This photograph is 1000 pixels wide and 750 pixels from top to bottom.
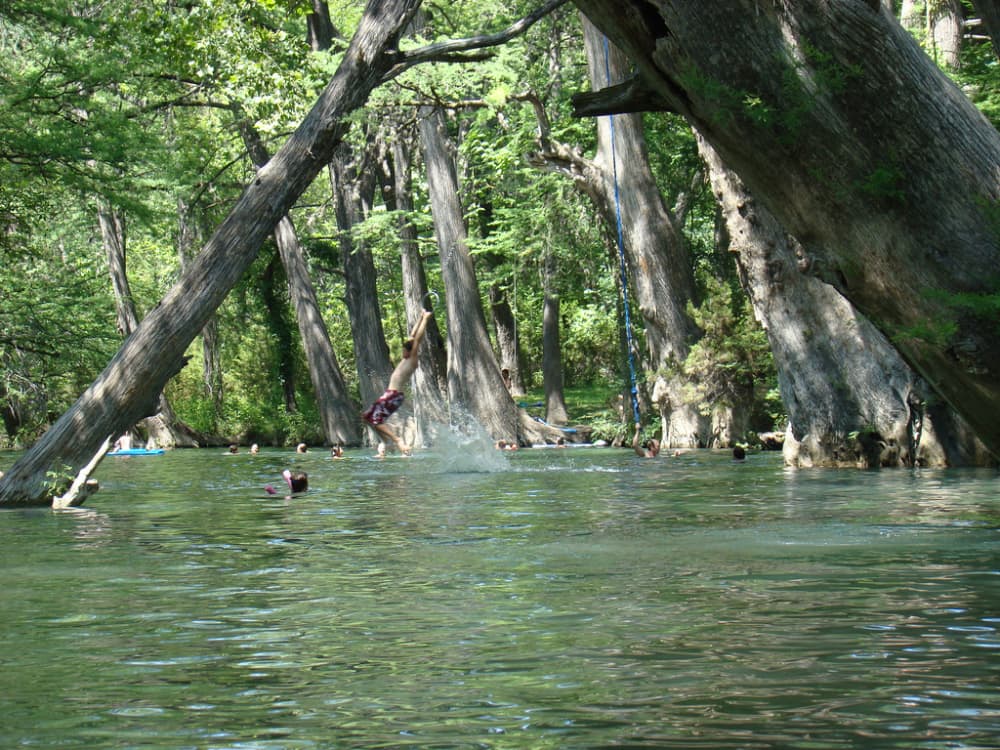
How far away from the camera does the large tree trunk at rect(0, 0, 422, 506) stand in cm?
1617

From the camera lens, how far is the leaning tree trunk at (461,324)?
34750 mm

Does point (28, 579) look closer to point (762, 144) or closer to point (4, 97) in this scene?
point (762, 144)

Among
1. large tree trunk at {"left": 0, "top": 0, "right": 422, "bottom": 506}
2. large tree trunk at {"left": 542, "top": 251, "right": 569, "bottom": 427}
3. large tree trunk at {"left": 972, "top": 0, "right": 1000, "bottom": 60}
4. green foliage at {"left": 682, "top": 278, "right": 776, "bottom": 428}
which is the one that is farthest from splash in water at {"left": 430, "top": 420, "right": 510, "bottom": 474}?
large tree trunk at {"left": 972, "top": 0, "right": 1000, "bottom": 60}

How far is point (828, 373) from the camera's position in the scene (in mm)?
21547

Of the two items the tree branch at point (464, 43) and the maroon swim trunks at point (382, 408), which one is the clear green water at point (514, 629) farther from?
the maroon swim trunks at point (382, 408)

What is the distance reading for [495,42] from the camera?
18.3 m

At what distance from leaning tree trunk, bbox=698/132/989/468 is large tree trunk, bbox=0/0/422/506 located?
685 cm

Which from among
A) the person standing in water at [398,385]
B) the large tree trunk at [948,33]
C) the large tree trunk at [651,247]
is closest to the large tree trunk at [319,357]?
the large tree trunk at [651,247]

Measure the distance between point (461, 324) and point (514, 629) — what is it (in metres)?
28.4

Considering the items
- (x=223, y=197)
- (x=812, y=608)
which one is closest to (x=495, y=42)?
(x=812, y=608)

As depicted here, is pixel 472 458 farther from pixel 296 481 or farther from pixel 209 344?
pixel 209 344

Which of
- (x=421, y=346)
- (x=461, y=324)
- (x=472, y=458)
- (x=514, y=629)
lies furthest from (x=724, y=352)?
(x=514, y=629)

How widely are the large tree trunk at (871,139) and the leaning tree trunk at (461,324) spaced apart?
2675cm

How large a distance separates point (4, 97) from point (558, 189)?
55.2ft
